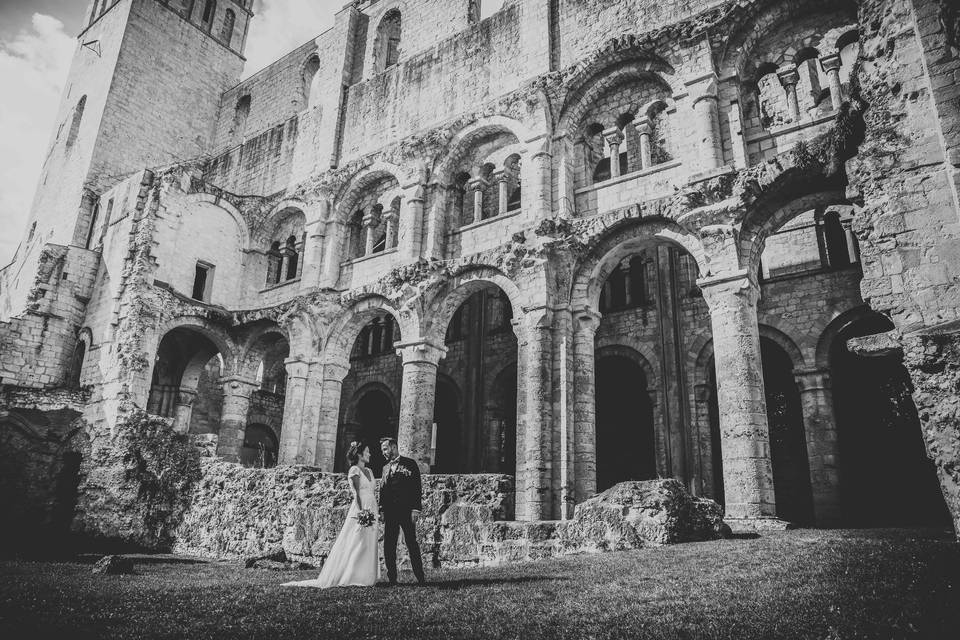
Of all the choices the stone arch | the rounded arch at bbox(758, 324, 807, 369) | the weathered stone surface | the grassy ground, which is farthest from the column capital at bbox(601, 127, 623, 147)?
the weathered stone surface

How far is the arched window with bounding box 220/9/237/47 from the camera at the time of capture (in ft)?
87.1

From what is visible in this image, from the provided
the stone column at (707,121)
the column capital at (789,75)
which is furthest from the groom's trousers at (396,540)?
the column capital at (789,75)

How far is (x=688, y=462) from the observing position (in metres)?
15.1

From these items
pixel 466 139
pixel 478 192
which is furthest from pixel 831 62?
pixel 466 139

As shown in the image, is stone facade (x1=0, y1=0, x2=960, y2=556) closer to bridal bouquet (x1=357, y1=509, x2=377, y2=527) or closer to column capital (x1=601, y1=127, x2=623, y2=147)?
column capital (x1=601, y1=127, x2=623, y2=147)

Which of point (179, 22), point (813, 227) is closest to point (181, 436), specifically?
point (813, 227)

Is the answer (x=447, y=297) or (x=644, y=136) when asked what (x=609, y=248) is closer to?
(x=644, y=136)

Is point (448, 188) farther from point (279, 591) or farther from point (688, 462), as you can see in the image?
point (279, 591)

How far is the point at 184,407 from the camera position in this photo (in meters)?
20.0

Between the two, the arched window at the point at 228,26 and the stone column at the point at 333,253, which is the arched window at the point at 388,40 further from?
the arched window at the point at 228,26

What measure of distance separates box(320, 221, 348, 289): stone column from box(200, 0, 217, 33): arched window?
1430 centimetres

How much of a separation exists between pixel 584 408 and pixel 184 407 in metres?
13.9

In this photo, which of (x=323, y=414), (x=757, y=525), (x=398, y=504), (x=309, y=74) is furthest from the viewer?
(x=309, y=74)

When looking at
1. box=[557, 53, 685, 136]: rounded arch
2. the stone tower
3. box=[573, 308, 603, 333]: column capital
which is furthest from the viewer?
the stone tower
